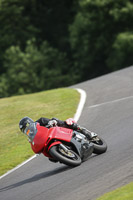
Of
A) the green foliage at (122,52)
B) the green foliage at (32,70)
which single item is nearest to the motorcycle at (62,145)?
A: the green foliage at (122,52)

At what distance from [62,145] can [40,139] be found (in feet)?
1.52

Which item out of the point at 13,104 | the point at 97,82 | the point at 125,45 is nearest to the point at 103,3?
the point at 125,45

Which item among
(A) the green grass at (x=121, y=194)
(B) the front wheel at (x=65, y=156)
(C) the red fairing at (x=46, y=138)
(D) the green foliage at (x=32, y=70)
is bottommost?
(D) the green foliage at (x=32, y=70)

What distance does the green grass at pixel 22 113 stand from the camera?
486 inches

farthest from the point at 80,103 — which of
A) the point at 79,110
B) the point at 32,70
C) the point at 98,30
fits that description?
the point at 32,70

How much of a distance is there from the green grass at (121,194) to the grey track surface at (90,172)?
0.25 m

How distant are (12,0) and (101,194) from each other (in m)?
44.8

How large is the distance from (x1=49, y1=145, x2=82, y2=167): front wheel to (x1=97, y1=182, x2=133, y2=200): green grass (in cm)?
218

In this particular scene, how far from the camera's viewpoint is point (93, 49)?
4612 cm

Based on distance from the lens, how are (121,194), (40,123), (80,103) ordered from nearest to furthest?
(121,194) < (40,123) < (80,103)

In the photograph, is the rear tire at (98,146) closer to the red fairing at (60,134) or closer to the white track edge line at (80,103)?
the red fairing at (60,134)

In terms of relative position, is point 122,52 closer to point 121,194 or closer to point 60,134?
point 60,134

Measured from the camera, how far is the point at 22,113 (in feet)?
57.1

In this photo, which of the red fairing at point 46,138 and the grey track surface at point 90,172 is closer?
the grey track surface at point 90,172
